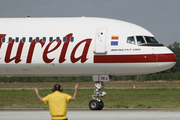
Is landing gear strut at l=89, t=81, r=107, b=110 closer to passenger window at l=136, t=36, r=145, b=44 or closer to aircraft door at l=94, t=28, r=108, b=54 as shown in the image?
aircraft door at l=94, t=28, r=108, b=54

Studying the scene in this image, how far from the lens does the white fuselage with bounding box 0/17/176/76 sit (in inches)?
1064

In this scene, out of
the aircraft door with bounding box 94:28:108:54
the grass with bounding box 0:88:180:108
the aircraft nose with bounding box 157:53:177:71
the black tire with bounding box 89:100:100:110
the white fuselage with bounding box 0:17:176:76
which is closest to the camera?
the aircraft nose with bounding box 157:53:177:71

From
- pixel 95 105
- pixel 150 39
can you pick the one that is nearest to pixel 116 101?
pixel 95 105

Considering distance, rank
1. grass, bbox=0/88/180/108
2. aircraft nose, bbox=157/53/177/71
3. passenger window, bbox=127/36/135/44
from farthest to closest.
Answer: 1. grass, bbox=0/88/180/108
2. passenger window, bbox=127/36/135/44
3. aircraft nose, bbox=157/53/177/71

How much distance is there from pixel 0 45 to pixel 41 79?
7858cm

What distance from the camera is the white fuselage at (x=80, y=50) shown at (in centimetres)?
2703

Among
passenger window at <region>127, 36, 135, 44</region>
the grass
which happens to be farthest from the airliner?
the grass

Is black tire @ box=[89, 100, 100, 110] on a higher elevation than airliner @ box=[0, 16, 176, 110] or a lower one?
lower

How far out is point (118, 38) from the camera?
27.5 metres

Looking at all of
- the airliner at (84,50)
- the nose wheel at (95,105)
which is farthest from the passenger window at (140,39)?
the nose wheel at (95,105)

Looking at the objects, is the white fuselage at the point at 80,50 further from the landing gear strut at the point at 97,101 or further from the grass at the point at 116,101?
the grass at the point at 116,101

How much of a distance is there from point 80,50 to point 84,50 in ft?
1.06

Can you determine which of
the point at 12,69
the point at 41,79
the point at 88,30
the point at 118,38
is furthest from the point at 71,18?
the point at 41,79

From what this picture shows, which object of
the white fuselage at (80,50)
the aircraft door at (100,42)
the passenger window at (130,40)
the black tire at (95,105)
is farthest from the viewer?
the black tire at (95,105)
